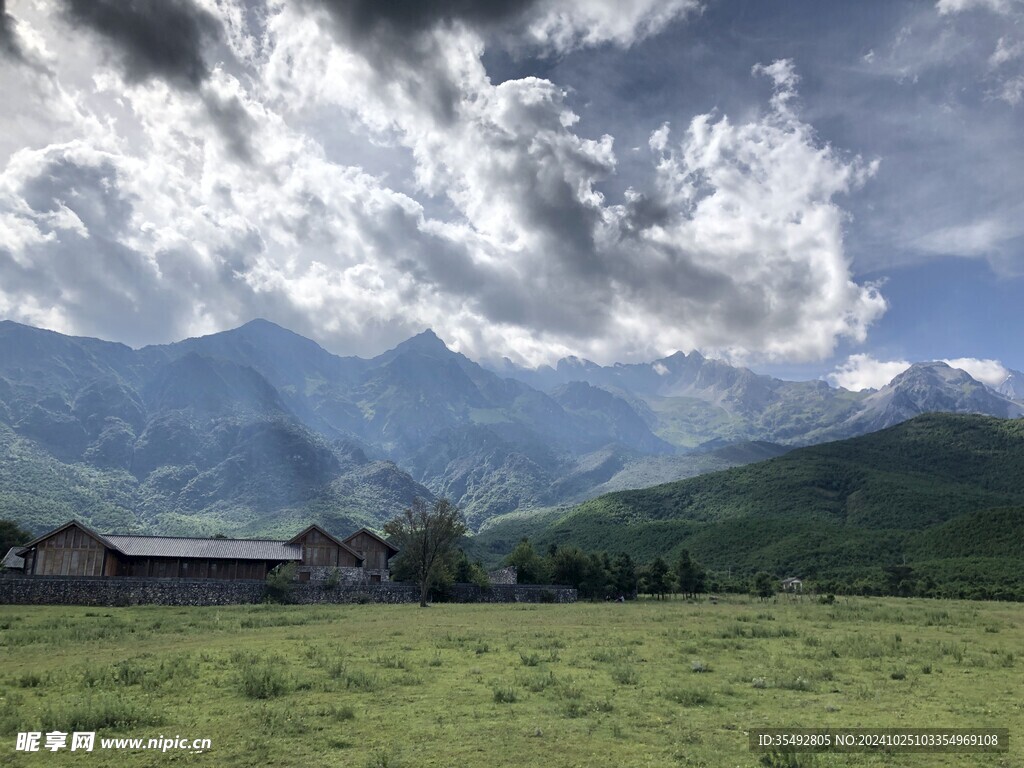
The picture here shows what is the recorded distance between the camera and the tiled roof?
75.3 meters

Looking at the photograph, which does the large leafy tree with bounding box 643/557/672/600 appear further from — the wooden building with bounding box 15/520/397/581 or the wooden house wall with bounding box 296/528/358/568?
the wooden house wall with bounding box 296/528/358/568

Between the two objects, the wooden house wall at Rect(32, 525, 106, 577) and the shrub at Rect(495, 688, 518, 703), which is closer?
the shrub at Rect(495, 688, 518, 703)

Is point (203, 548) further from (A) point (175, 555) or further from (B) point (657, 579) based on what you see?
(B) point (657, 579)

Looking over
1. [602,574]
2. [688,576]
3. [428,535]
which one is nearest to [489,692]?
[428,535]

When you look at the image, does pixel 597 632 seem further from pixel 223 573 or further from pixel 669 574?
pixel 669 574

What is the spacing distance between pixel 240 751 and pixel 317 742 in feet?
5.51

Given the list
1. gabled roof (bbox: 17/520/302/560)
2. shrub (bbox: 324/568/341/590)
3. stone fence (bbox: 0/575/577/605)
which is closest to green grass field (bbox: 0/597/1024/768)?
stone fence (bbox: 0/575/577/605)

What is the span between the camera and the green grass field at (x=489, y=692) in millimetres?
14422

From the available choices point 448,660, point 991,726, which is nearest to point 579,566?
point 448,660

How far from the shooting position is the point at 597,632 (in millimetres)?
36750

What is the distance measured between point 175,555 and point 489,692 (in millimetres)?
68878

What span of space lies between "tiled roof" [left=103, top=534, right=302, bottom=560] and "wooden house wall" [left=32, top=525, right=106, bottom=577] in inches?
114

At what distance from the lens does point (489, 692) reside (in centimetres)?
2016

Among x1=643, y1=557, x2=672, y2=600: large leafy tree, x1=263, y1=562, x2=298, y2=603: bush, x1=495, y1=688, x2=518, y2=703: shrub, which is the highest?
x1=495, y1=688, x2=518, y2=703: shrub
